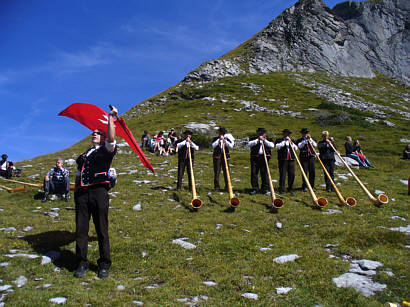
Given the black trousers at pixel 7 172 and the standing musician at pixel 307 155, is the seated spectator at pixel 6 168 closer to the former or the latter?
the black trousers at pixel 7 172

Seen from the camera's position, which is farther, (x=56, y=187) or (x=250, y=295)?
(x=56, y=187)

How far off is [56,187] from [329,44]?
93.4m

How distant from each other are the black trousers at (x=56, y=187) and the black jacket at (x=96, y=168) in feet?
23.9

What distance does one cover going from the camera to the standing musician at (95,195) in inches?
248

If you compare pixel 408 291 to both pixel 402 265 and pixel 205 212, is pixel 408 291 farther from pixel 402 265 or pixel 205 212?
pixel 205 212

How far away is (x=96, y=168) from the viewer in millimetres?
6648

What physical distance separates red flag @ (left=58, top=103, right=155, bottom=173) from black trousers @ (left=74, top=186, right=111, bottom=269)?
160 cm

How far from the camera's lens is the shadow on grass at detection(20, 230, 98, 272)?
662 cm

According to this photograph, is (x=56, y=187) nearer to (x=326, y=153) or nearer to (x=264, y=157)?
(x=264, y=157)

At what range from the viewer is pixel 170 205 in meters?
11.8

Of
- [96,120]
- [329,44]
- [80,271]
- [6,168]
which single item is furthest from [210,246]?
[329,44]

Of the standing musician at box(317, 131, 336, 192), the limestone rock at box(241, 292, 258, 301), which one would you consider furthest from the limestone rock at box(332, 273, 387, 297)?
the standing musician at box(317, 131, 336, 192)

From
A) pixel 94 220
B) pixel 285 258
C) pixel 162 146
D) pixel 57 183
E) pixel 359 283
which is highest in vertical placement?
pixel 162 146

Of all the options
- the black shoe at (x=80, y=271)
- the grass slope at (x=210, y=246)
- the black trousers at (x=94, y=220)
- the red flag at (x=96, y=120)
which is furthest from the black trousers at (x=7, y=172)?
the black shoe at (x=80, y=271)
